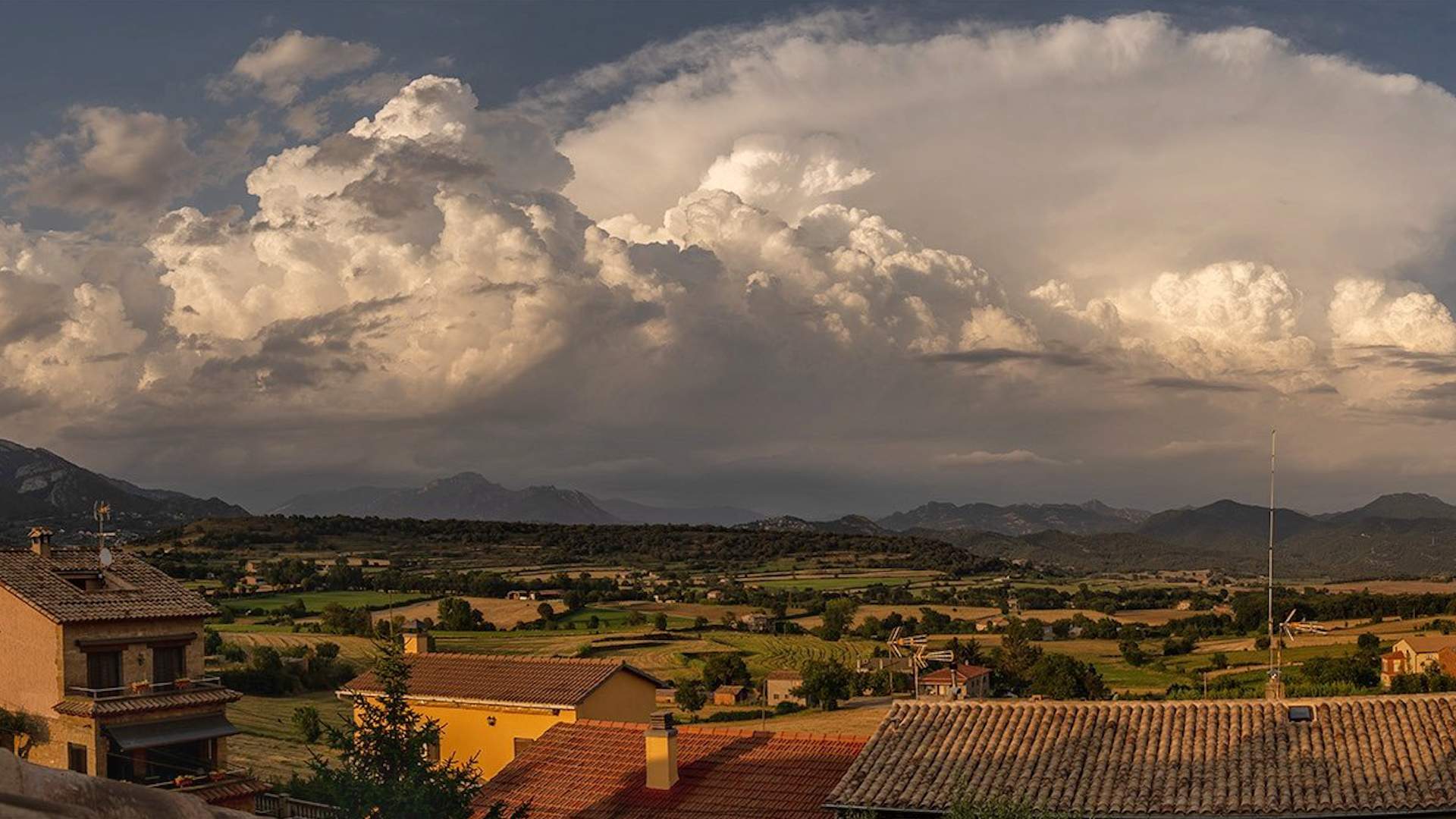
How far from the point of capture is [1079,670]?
82625 millimetres

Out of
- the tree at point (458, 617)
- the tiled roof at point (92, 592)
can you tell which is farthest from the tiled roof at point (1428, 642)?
the tiled roof at point (92, 592)

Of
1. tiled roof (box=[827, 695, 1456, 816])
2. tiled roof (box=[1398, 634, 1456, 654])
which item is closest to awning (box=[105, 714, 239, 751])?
tiled roof (box=[827, 695, 1456, 816])

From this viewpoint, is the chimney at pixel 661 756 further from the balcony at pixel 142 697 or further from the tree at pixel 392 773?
the balcony at pixel 142 697

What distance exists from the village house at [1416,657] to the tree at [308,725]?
59422mm

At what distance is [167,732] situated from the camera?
4150cm

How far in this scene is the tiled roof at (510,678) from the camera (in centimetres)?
3497

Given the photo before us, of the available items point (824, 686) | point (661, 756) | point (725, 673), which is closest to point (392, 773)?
point (661, 756)

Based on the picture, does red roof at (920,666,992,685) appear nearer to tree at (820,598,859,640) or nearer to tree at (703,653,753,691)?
tree at (703,653,753,691)

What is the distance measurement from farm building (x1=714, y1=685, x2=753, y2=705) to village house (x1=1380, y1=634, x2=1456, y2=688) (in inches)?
1500

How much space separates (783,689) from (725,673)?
15.3 ft

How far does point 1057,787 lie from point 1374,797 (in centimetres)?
516

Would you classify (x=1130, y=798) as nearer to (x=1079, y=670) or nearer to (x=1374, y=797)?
(x=1374, y=797)

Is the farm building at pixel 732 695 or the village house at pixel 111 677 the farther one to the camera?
the farm building at pixel 732 695

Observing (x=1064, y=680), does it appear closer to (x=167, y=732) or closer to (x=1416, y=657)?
(x=1416, y=657)
